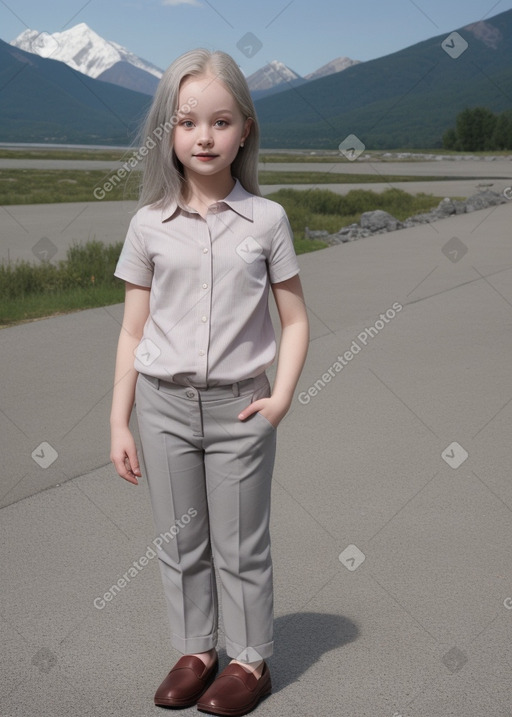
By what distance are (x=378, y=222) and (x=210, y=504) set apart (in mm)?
15024

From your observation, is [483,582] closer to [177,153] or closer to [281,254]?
[281,254]

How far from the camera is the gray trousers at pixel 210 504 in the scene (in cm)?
260

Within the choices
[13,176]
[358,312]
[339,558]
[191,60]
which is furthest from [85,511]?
[13,176]

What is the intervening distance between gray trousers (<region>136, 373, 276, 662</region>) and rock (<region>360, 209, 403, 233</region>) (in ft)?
47.9

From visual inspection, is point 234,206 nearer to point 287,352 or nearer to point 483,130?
point 287,352

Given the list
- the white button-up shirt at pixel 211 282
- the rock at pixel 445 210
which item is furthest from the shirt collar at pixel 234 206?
the rock at pixel 445 210

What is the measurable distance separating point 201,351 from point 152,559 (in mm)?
1487

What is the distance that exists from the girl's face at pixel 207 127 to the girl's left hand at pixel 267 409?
0.61 meters

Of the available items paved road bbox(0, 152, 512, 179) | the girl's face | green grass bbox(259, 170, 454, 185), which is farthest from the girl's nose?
paved road bbox(0, 152, 512, 179)
